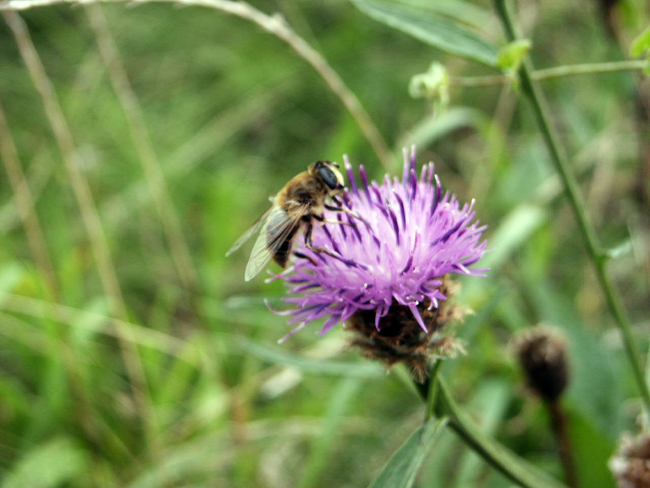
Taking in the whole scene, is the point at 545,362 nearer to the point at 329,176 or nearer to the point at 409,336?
the point at 409,336

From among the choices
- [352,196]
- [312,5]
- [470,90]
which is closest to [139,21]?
[312,5]

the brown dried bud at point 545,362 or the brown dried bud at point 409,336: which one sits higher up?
the brown dried bud at point 409,336

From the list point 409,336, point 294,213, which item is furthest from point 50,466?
point 409,336

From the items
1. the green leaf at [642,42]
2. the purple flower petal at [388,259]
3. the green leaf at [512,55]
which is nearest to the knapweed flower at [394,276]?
the purple flower petal at [388,259]

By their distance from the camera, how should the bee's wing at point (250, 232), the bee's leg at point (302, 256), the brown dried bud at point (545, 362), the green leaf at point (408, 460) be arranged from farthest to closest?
1. the brown dried bud at point (545, 362)
2. the bee's wing at point (250, 232)
3. the bee's leg at point (302, 256)
4. the green leaf at point (408, 460)

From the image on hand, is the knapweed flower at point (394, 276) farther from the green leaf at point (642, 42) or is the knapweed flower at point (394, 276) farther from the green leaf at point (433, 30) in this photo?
the green leaf at point (642, 42)

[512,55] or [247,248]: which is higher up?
[247,248]

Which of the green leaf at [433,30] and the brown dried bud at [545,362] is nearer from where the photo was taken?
the green leaf at [433,30]
